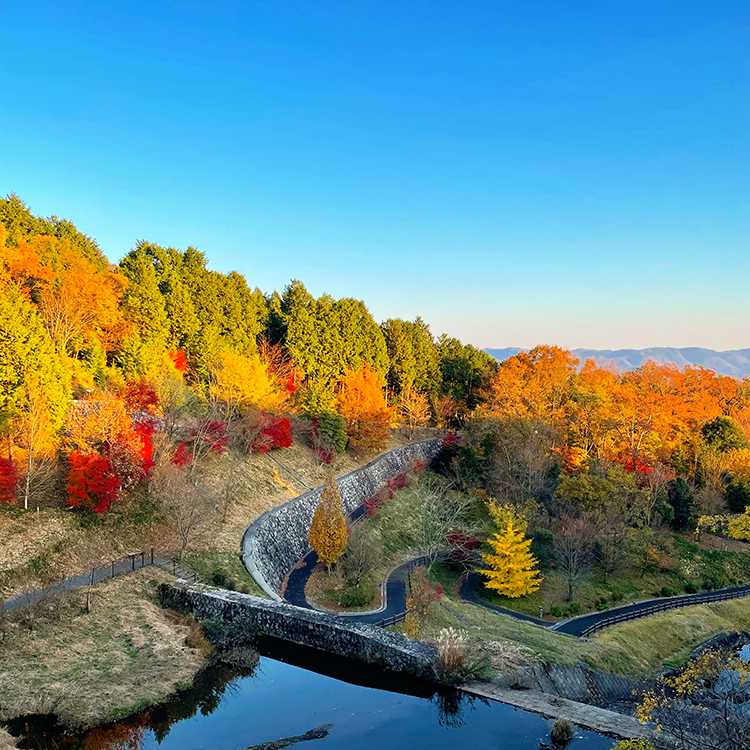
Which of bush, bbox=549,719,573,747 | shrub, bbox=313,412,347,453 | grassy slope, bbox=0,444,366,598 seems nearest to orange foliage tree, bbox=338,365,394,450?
shrub, bbox=313,412,347,453

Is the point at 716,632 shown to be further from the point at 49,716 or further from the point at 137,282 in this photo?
the point at 137,282

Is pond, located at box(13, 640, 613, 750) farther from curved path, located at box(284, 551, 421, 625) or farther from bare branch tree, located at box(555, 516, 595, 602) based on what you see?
bare branch tree, located at box(555, 516, 595, 602)

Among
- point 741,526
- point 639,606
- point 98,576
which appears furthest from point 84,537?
point 639,606

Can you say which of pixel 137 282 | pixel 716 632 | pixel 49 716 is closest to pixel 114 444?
pixel 49 716

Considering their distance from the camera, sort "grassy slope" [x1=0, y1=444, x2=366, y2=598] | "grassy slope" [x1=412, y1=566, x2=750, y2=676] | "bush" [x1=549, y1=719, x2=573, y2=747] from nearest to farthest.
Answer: "bush" [x1=549, y1=719, x2=573, y2=747] → "grassy slope" [x1=0, y1=444, x2=366, y2=598] → "grassy slope" [x1=412, y1=566, x2=750, y2=676]

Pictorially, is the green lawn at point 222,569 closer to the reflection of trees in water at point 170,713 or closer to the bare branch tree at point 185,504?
the bare branch tree at point 185,504
